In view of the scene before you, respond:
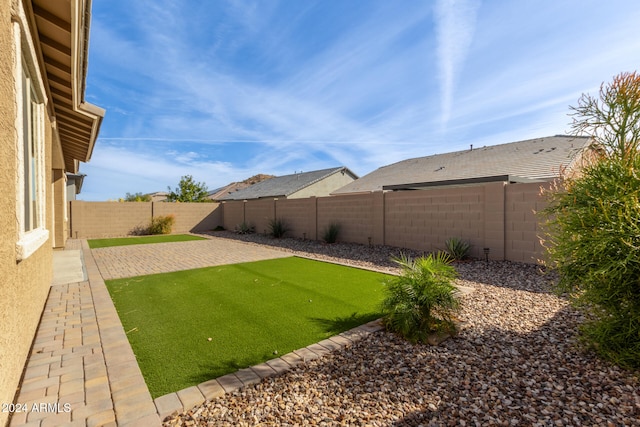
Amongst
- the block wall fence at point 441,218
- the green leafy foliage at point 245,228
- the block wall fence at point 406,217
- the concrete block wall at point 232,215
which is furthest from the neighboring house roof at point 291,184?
the block wall fence at point 441,218

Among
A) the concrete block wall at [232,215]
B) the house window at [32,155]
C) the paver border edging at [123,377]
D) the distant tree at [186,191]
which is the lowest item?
the paver border edging at [123,377]

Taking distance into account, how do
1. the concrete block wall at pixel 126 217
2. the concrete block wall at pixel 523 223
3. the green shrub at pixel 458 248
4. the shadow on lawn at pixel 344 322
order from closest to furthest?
1. the shadow on lawn at pixel 344 322
2. the concrete block wall at pixel 523 223
3. the green shrub at pixel 458 248
4. the concrete block wall at pixel 126 217

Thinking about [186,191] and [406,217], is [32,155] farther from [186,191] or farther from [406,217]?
[186,191]

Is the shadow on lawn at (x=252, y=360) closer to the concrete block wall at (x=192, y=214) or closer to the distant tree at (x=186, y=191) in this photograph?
the concrete block wall at (x=192, y=214)

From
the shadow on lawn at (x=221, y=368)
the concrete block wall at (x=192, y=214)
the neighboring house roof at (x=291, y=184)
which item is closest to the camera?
the shadow on lawn at (x=221, y=368)

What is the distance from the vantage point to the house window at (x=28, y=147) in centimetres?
261

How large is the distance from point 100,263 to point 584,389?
11.2 metres

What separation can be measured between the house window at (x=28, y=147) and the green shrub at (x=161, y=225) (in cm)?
1561

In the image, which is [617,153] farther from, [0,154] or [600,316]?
[0,154]

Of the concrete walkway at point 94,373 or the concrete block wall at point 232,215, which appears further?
the concrete block wall at point 232,215

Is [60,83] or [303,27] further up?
[303,27]

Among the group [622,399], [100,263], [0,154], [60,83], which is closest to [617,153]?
[622,399]

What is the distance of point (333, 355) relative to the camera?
10.9 feet

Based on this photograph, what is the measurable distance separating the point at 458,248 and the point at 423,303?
216 inches
